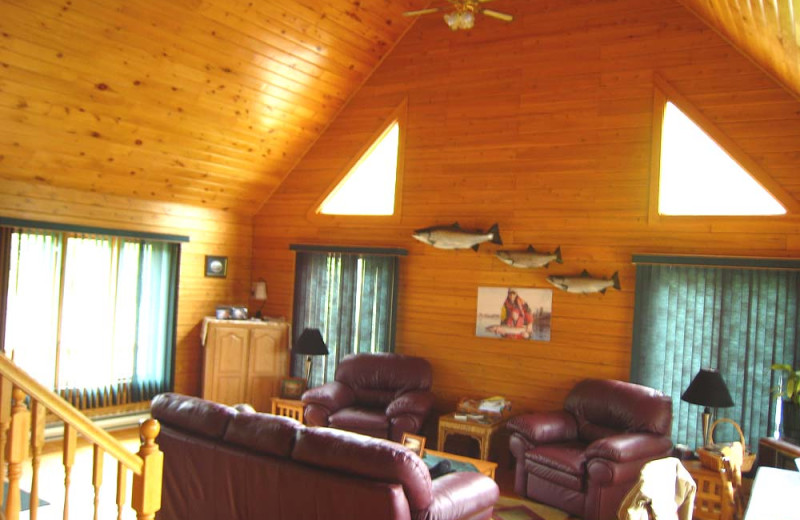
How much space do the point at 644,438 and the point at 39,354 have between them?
5670 mm

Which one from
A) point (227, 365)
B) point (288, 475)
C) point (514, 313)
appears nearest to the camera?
point (288, 475)

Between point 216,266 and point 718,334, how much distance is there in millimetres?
5560

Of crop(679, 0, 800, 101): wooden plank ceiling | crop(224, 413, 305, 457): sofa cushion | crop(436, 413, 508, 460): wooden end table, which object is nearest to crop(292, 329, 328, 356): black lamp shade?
crop(436, 413, 508, 460): wooden end table

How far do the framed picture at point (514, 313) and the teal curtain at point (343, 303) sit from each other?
41.7 inches

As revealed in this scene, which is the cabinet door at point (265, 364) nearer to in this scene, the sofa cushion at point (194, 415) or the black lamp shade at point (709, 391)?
the sofa cushion at point (194, 415)

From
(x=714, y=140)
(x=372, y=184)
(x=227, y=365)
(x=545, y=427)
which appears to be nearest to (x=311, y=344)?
(x=227, y=365)

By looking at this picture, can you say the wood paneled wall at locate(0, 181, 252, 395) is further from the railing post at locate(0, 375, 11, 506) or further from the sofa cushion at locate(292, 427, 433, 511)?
the sofa cushion at locate(292, 427, 433, 511)

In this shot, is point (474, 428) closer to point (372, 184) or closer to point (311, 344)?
point (311, 344)

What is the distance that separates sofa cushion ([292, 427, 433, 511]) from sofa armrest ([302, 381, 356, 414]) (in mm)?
3108

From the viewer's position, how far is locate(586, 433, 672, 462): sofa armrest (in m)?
5.27

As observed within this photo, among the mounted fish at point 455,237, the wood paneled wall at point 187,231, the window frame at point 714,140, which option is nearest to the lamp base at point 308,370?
the wood paneled wall at point 187,231

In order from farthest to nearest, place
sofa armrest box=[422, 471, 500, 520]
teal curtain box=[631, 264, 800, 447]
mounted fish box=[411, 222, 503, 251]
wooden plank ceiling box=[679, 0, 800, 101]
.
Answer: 1. mounted fish box=[411, 222, 503, 251]
2. teal curtain box=[631, 264, 800, 447]
3. wooden plank ceiling box=[679, 0, 800, 101]
4. sofa armrest box=[422, 471, 500, 520]

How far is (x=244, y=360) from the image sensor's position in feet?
26.4

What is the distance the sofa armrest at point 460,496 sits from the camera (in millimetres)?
3756
